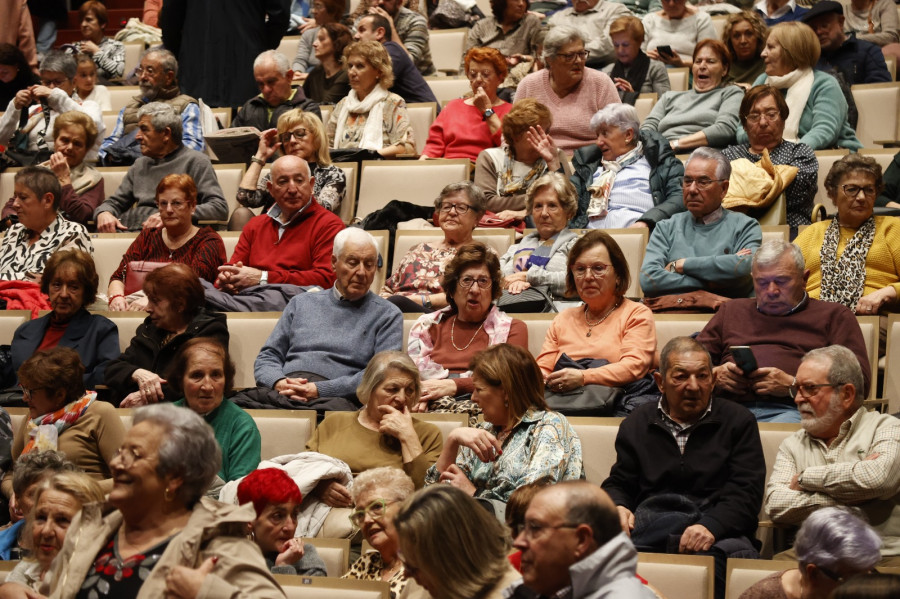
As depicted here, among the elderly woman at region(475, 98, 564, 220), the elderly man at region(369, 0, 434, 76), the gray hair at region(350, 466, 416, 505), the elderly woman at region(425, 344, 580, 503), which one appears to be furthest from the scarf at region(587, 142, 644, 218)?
the elderly man at region(369, 0, 434, 76)

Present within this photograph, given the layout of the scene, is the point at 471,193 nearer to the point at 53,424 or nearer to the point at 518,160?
the point at 518,160

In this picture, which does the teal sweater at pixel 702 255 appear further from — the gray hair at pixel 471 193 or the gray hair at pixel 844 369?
the gray hair at pixel 844 369

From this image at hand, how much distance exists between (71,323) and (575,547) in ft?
9.30

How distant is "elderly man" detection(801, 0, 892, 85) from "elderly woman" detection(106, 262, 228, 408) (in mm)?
3455

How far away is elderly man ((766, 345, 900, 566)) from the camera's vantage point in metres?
3.21

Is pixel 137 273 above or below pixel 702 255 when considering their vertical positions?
below

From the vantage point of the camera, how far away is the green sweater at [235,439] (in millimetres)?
3756

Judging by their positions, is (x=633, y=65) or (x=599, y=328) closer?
(x=599, y=328)

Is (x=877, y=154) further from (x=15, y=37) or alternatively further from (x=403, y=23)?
(x=15, y=37)

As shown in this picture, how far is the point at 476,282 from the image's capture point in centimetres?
434

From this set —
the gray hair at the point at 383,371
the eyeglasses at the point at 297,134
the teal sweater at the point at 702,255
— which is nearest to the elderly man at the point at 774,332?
the teal sweater at the point at 702,255

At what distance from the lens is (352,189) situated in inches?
227

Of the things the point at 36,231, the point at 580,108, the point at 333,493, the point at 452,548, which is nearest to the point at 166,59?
the point at 36,231

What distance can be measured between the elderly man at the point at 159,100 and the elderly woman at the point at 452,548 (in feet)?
14.1
